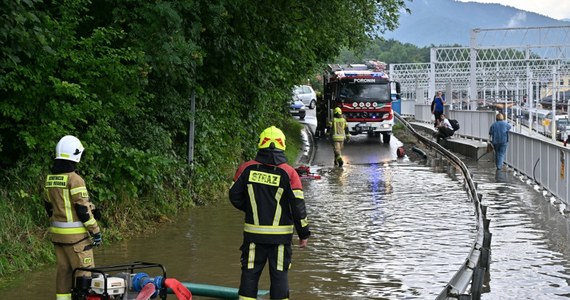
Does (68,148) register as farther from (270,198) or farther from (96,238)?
(270,198)

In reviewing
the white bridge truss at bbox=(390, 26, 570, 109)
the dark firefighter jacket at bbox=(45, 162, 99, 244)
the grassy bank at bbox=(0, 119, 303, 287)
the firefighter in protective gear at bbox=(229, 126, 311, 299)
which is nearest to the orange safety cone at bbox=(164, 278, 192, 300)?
the firefighter in protective gear at bbox=(229, 126, 311, 299)

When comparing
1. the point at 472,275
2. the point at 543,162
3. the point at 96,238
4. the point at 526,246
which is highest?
the point at 96,238

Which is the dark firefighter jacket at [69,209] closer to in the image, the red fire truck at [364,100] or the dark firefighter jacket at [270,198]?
the dark firefighter jacket at [270,198]

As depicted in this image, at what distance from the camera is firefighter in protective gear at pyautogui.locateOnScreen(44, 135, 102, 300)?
8719 mm

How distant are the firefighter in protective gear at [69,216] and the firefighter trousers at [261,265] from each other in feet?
5.08

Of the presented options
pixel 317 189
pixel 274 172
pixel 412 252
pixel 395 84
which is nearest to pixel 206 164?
pixel 317 189

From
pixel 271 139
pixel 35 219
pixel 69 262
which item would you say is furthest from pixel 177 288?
pixel 35 219

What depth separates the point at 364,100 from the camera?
3562 cm

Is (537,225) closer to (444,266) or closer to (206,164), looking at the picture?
(444,266)

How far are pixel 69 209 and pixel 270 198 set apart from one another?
80.9 inches

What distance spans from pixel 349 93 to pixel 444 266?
23886 mm

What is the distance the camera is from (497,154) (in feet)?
85.3

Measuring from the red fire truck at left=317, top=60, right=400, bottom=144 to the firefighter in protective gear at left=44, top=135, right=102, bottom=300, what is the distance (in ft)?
87.2

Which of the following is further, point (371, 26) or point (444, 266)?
point (371, 26)
